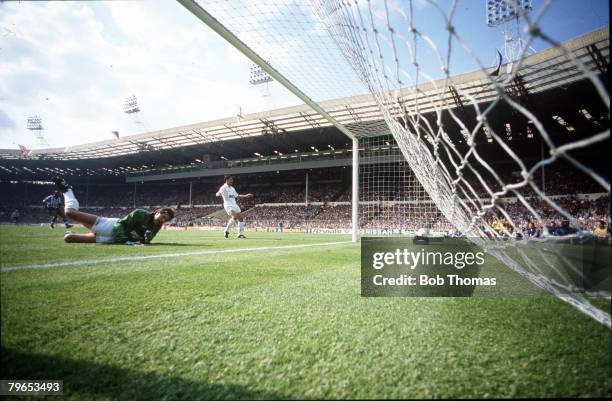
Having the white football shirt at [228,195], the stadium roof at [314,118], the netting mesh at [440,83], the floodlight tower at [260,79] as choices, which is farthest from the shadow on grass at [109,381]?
the floodlight tower at [260,79]

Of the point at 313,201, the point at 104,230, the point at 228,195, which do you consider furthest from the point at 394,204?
the point at 104,230

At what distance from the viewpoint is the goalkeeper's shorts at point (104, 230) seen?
14.0 ft

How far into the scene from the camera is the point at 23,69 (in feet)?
5.56

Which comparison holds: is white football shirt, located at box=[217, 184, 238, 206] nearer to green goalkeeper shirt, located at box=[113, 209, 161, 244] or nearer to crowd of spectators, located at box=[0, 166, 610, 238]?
green goalkeeper shirt, located at box=[113, 209, 161, 244]

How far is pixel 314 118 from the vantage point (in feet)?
→ 75.0

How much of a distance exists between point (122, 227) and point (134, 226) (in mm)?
167

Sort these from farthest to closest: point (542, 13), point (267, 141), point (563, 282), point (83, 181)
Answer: point (83, 181) < point (267, 141) < point (563, 282) < point (542, 13)

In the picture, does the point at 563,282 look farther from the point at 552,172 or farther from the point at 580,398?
the point at 552,172

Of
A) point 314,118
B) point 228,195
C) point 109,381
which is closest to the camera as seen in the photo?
point 109,381

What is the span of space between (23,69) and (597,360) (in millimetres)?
3339

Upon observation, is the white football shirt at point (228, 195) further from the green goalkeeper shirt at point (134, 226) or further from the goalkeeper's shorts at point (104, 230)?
the goalkeeper's shorts at point (104, 230)

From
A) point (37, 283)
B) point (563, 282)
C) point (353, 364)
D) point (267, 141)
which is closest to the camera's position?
point (353, 364)

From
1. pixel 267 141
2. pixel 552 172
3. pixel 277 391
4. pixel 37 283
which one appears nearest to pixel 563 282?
pixel 277 391

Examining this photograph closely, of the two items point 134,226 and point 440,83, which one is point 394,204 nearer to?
point 440,83
